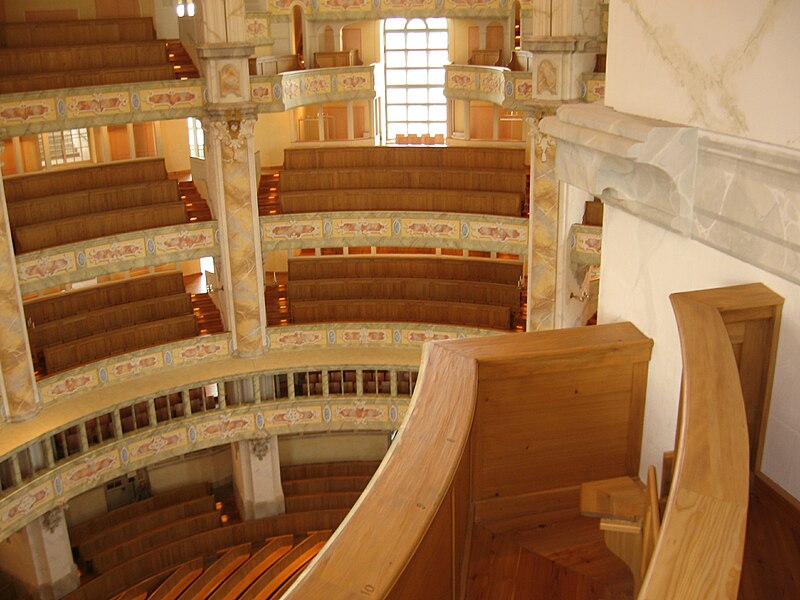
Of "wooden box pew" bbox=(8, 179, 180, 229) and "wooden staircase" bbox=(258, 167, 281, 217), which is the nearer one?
"wooden box pew" bbox=(8, 179, 180, 229)

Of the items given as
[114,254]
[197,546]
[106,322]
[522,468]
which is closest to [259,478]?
[197,546]

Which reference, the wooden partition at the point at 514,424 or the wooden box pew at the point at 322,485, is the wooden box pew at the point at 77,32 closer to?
the wooden box pew at the point at 322,485

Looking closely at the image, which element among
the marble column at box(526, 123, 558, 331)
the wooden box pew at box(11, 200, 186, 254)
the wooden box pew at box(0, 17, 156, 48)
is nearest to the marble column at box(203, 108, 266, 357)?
the wooden box pew at box(11, 200, 186, 254)

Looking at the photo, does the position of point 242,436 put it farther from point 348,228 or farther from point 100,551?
point 348,228

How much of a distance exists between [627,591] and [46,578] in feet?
58.8

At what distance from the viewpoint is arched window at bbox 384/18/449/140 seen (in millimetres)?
25984

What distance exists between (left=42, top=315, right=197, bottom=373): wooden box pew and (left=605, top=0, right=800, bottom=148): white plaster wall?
17102mm

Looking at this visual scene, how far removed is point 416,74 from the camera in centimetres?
2619

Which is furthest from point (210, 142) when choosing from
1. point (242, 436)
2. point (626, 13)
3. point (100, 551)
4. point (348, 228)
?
point (626, 13)

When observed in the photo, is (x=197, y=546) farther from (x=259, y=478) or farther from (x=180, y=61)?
(x=180, y=61)

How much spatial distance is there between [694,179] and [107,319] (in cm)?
1882

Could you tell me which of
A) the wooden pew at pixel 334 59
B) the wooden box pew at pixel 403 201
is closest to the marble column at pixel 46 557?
the wooden box pew at pixel 403 201

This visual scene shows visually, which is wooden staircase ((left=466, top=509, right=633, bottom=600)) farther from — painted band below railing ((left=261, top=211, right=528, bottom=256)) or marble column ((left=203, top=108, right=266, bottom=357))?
marble column ((left=203, top=108, right=266, bottom=357))

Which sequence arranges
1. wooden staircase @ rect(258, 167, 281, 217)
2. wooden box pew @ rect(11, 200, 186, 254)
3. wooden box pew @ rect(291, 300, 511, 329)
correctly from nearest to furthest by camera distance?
1. wooden box pew @ rect(11, 200, 186, 254)
2. wooden box pew @ rect(291, 300, 511, 329)
3. wooden staircase @ rect(258, 167, 281, 217)
